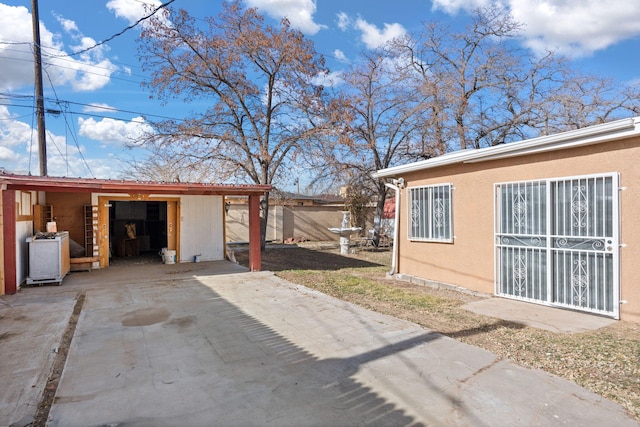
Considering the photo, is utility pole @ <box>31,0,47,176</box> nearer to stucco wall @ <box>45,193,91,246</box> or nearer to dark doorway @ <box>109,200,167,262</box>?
stucco wall @ <box>45,193,91,246</box>

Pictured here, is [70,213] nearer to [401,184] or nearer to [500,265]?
[401,184]

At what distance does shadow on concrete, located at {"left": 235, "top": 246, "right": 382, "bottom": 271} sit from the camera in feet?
38.1

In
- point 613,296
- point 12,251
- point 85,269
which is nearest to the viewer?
point 613,296

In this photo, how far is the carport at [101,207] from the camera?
7.39m

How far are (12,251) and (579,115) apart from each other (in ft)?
65.0

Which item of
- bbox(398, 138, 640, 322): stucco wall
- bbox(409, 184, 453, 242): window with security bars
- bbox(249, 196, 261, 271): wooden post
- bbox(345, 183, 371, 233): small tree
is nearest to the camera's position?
bbox(398, 138, 640, 322): stucco wall

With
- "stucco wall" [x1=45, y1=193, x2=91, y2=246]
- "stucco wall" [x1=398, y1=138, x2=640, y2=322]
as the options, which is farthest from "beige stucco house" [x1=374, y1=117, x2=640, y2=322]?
"stucco wall" [x1=45, y1=193, x2=91, y2=246]

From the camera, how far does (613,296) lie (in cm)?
514

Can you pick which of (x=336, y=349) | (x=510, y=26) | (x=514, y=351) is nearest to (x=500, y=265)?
(x=514, y=351)

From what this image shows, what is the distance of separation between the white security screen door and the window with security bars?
1.18 metres

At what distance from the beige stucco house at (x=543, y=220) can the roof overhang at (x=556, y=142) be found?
14 mm

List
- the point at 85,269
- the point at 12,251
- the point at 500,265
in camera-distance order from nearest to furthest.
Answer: the point at 500,265 → the point at 12,251 → the point at 85,269

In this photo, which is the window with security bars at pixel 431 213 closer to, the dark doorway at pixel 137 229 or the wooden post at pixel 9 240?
the wooden post at pixel 9 240

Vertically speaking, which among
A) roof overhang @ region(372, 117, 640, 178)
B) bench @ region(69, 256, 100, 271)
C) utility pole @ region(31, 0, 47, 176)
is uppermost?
utility pole @ region(31, 0, 47, 176)
